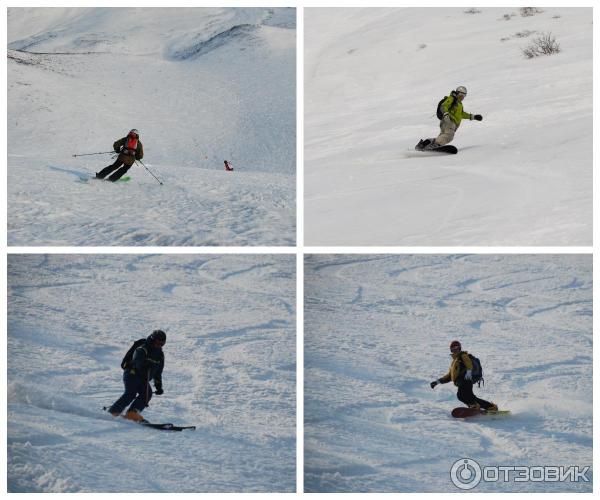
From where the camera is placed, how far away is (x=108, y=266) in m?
12.9

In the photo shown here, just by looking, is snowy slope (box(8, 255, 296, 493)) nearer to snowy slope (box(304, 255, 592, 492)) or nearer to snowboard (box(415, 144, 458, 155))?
snowy slope (box(304, 255, 592, 492))

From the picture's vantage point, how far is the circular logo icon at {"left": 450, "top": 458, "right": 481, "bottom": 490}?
7973 mm

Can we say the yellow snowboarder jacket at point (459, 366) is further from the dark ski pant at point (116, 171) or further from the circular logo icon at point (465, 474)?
the dark ski pant at point (116, 171)

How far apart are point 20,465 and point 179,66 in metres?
24.9

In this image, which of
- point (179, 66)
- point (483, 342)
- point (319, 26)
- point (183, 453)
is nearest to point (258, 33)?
point (179, 66)

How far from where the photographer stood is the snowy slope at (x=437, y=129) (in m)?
8.92

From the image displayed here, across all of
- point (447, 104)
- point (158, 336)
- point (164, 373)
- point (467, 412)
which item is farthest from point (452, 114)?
point (158, 336)

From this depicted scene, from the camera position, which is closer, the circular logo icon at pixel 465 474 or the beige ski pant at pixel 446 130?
the circular logo icon at pixel 465 474

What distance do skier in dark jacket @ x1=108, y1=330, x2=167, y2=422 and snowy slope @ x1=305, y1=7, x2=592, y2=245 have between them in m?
1.86

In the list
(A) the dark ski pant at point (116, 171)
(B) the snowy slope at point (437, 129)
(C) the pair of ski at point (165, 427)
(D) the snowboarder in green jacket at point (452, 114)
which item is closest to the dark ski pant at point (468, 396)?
(B) the snowy slope at point (437, 129)

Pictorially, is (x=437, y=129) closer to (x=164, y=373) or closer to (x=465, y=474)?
(x=164, y=373)

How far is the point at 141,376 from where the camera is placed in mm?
8227

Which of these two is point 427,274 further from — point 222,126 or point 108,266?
point 222,126

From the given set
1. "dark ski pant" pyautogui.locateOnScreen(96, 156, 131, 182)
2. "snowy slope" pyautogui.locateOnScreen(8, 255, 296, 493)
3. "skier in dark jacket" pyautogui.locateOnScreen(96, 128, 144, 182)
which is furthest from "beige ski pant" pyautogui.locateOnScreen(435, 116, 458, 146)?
"dark ski pant" pyautogui.locateOnScreen(96, 156, 131, 182)
